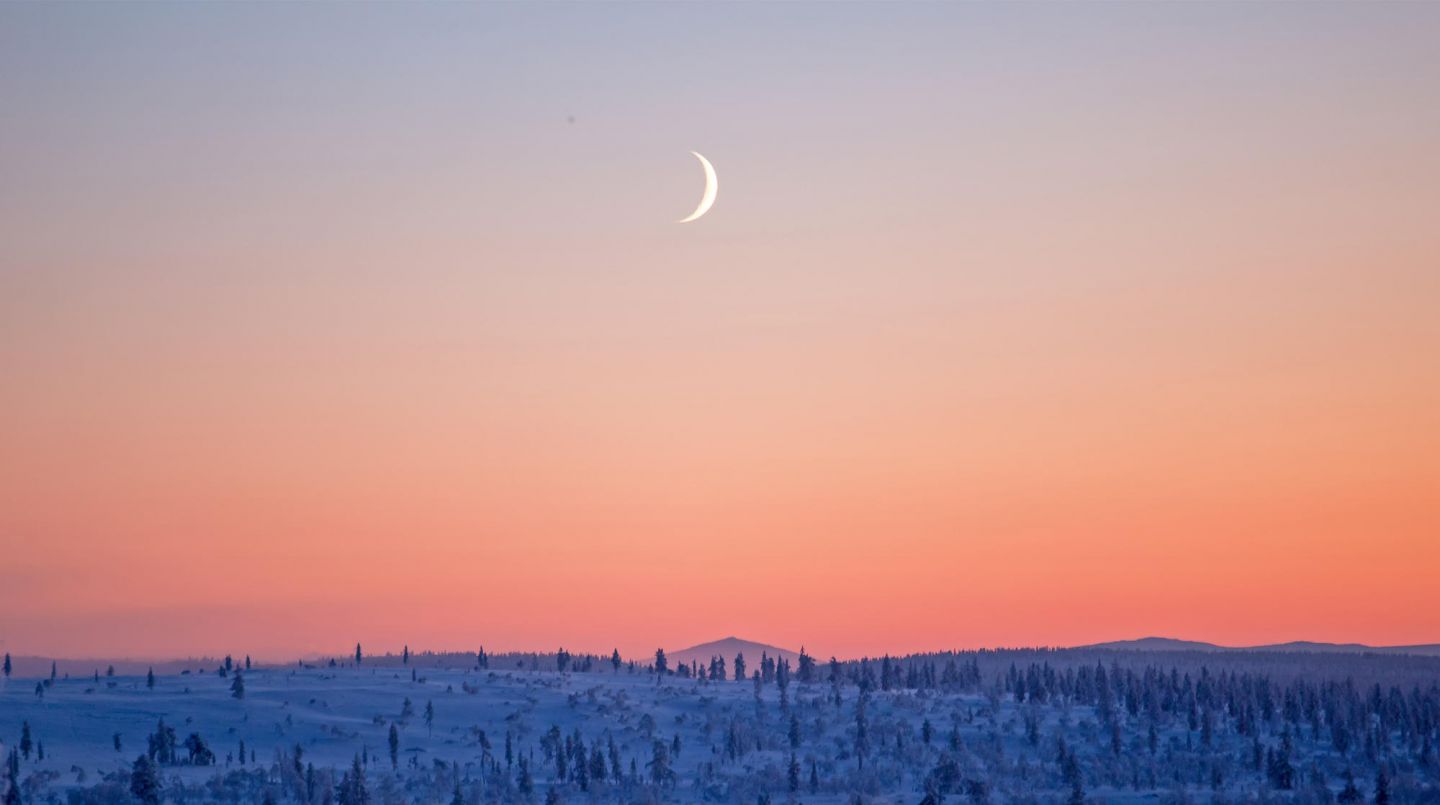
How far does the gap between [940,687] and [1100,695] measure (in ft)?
→ 85.1

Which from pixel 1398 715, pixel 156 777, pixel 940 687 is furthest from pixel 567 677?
pixel 1398 715

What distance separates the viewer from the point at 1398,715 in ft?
549

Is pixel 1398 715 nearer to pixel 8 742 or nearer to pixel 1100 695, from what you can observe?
pixel 1100 695

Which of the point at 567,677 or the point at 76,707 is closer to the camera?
the point at 76,707

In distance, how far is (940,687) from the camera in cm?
18950

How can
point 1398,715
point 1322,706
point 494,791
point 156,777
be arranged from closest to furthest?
point 156,777 < point 494,791 < point 1398,715 < point 1322,706

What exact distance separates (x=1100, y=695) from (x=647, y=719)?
50.4 meters

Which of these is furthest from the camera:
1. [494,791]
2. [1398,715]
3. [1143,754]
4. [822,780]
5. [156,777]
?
[1398,715]

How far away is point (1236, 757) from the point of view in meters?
144

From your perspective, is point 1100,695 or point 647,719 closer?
point 647,719

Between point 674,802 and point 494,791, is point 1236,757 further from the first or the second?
point 494,791

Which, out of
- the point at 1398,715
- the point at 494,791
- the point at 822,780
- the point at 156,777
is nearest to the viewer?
the point at 156,777

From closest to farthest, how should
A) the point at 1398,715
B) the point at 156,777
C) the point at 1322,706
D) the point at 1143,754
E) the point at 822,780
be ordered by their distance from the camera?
→ the point at 156,777 < the point at 822,780 < the point at 1143,754 < the point at 1398,715 < the point at 1322,706

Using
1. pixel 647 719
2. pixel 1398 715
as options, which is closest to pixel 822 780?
pixel 647 719
